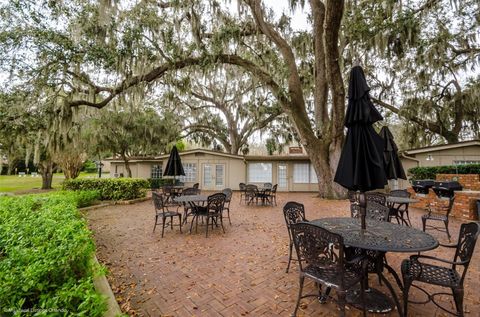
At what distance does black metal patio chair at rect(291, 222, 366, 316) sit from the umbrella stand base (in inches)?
10.1

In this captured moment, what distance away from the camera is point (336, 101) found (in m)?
9.71

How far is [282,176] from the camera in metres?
16.4

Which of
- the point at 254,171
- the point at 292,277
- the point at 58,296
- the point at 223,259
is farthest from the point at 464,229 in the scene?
the point at 254,171

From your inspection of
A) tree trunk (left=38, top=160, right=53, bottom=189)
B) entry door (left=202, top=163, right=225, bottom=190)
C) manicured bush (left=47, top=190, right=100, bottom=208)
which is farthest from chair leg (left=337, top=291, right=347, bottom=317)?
tree trunk (left=38, top=160, right=53, bottom=189)

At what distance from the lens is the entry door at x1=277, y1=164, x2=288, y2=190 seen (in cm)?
1633

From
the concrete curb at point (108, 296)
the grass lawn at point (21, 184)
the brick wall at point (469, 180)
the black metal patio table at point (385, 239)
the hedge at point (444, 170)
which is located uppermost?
the hedge at point (444, 170)

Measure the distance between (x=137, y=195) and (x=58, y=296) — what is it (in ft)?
34.7

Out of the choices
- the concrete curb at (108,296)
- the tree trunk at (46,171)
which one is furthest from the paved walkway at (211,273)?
the tree trunk at (46,171)

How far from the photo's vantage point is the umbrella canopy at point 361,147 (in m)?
2.81

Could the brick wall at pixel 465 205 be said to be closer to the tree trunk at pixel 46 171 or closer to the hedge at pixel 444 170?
the hedge at pixel 444 170

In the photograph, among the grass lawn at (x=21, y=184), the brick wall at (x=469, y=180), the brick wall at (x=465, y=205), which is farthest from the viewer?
the grass lawn at (x=21, y=184)

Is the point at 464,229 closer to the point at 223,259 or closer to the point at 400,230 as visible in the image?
the point at 400,230

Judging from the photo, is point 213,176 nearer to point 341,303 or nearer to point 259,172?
point 259,172

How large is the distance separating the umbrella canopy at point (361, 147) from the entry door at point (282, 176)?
13.4 meters
